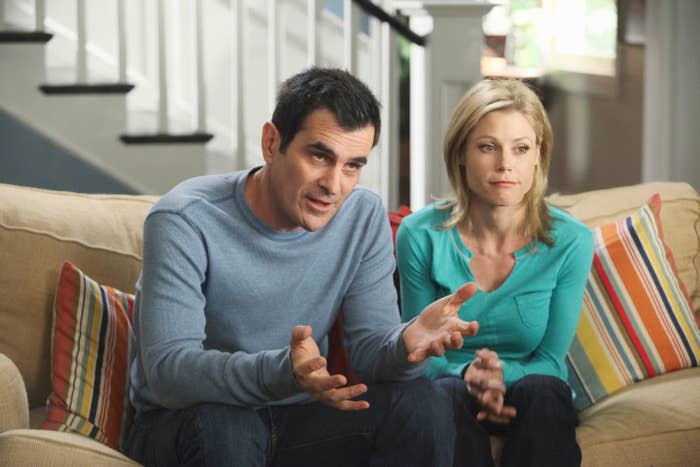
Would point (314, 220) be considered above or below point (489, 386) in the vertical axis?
above

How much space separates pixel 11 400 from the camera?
1.85 meters

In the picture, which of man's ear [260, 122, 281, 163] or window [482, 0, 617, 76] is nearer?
man's ear [260, 122, 281, 163]

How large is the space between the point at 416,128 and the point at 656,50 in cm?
Answer: 132

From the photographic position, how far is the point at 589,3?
605 centimetres

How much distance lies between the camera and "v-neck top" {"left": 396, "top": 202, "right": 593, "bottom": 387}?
218 centimetres

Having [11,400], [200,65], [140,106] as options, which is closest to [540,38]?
[140,106]

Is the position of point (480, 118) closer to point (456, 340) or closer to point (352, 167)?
point (352, 167)

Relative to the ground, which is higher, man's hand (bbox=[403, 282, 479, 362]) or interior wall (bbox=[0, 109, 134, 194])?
interior wall (bbox=[0, 109, 134, 194])

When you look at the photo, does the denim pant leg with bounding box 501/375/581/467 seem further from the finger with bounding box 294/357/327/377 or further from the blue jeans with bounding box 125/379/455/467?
the finger with bounding box 294/357/327/377

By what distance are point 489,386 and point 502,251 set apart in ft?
1.26

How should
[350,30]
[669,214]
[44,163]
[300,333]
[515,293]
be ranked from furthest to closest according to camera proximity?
1. [44,163]
2. [350,30]
3. [669,214]
4. [515,293]
5. [300,333]

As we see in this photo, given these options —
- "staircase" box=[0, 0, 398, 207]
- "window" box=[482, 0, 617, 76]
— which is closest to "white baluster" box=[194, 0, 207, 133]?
"staircase" box=[0, 0, 398, 207]

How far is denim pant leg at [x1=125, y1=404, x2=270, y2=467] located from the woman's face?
681 mm

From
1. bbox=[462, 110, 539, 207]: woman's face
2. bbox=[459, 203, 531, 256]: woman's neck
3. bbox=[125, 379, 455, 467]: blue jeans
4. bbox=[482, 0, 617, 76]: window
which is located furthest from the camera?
bbox=[482, 0, 617, 76]: window
